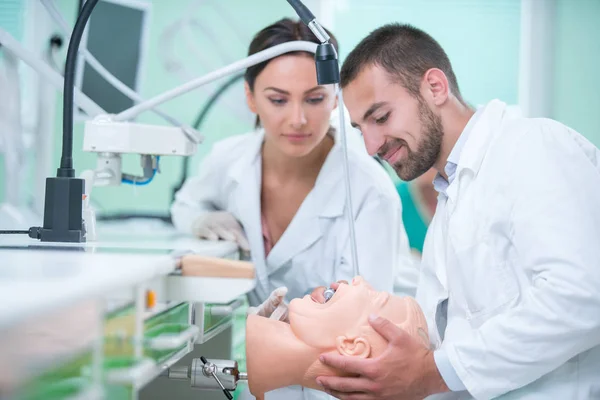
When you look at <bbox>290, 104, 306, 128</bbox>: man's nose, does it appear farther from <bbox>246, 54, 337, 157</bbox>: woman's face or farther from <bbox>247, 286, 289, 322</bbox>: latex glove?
<bbox>247, 286, 289, 322</bbox>: latex glove

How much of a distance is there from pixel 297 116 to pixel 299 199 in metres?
0.34

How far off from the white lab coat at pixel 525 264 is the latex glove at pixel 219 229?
75cm

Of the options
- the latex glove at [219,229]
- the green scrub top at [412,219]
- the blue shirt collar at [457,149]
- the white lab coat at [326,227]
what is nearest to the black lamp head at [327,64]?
the blue shirt collar at [457,149]

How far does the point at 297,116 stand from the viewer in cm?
199

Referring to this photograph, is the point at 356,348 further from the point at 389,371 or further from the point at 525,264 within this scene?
the point at 525,264

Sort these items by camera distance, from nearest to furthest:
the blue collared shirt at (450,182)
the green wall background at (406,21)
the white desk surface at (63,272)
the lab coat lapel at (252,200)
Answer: the white desk surface at (63,272)
the blue collared shirt at (450,182)
the lab coat lapel at (252,200)
the green wall background at (406,21)

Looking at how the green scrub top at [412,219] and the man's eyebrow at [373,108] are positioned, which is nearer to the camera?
the man's eyebrow at [373,108]

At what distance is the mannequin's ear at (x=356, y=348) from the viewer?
127 centimetres

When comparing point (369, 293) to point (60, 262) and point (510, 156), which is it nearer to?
point (510, 156)

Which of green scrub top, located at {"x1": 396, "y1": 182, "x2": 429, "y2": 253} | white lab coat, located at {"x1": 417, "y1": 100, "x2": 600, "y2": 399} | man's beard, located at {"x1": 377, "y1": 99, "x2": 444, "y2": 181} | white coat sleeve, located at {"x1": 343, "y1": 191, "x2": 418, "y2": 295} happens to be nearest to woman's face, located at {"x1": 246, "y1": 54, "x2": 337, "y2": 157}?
white coat sleeve, located at {"x1": 343, "y1": 191, "x2": 418, "y2": 295}

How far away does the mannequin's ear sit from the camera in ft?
4.16

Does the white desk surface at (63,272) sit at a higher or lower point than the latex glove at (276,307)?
higher

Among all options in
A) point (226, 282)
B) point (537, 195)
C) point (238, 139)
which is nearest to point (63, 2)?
point (238, 139)

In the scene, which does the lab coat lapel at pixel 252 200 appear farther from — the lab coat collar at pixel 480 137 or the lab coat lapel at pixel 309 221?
the lab coat collar at pixel 480 137
